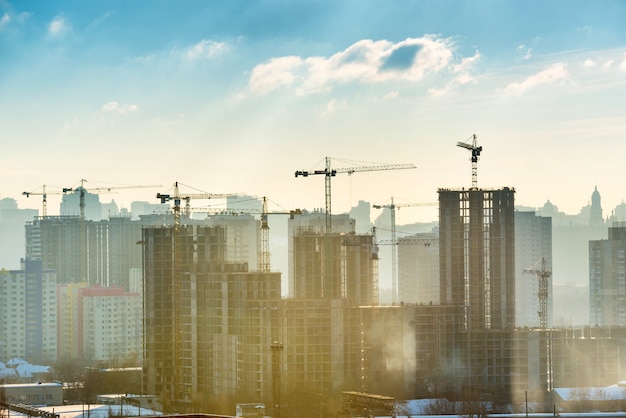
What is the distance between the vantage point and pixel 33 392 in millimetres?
23953

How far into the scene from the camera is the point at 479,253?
1025 inches

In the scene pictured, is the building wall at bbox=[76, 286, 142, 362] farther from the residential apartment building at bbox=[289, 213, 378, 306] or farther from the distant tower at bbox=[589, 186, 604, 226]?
the distant tower at bbox=[589, 186, 604, 226]

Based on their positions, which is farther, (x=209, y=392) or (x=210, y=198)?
(x=210, y=198)

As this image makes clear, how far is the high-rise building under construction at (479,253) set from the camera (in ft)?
85.2

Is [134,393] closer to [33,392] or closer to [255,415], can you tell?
[33,392]

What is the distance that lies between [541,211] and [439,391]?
114 ft

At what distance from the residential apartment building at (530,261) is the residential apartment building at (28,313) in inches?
586

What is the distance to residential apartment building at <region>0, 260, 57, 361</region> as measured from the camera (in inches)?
1391

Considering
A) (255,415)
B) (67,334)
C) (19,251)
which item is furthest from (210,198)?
(19,251)

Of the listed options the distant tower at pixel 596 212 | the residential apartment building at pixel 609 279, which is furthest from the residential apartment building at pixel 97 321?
the distant tower at pixel 596 212

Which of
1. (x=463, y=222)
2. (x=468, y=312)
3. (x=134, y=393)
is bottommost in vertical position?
(x=134, y=393)

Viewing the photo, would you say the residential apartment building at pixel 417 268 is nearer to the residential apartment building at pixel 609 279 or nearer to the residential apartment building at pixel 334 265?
the residential apartment building at pixel 609 279

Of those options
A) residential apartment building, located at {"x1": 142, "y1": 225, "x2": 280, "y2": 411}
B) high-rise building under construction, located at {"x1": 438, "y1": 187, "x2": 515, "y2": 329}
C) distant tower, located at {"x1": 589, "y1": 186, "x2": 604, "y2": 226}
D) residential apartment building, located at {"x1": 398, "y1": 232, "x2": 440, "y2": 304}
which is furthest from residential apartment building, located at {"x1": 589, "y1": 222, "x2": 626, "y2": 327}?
distant tower, located at {"x1": 589, "y1": 186, "x2": 604, "y2": 226}

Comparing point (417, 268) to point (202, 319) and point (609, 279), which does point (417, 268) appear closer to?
point (609, 279)
